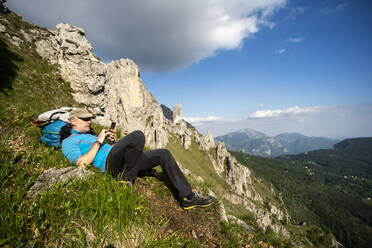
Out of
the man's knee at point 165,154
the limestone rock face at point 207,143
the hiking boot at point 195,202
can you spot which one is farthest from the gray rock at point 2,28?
the limestone rock face at point 207,143

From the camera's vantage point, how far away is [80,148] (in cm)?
425

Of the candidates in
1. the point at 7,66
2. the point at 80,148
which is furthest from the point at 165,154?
the point at 7,66

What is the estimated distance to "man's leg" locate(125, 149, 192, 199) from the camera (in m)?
4.51

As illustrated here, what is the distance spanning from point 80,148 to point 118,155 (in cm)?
124

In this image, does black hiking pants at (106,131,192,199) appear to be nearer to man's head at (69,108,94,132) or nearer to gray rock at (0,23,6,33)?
man's head at (69,108,94,132)

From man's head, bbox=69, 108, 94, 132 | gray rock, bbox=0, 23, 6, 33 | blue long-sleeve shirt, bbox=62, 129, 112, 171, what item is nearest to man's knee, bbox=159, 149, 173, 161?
blue long-sleeve shirt, bbox=62, 129, 112, 171

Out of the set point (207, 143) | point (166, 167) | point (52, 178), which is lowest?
point (207, 143)

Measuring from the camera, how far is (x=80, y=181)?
9.91 feet

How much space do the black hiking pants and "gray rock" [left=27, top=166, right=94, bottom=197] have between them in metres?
0.61

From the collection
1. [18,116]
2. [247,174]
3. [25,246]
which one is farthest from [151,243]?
[247,174]

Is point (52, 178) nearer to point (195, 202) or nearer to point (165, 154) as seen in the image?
A: point (165, 154)

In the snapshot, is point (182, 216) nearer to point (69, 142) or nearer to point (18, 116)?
point (69, 142)

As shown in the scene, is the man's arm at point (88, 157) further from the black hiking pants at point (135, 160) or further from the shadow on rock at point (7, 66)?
the shadow on rock at point (7, 66)

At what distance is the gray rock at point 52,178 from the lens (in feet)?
8.75
